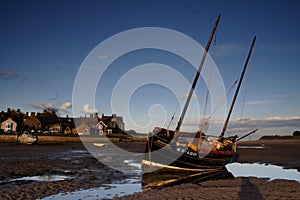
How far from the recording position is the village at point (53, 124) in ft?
280

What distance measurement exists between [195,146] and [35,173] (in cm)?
1194

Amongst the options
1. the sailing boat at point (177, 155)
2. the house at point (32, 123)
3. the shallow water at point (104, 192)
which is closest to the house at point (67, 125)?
the house at point (32, 123)

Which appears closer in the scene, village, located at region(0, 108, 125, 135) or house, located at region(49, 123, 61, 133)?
village, located at region(0, 108, 125, 135)

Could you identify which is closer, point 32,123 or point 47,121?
point 32,123

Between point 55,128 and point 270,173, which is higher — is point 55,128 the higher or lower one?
the higher one

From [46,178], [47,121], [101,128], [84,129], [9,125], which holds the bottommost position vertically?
[46,178]

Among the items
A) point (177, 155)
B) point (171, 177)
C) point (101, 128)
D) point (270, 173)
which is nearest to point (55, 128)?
point (101, 128)

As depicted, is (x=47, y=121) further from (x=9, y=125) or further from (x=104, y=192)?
(x=104, y=192)

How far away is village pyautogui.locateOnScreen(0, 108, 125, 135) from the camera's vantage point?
85.2 m

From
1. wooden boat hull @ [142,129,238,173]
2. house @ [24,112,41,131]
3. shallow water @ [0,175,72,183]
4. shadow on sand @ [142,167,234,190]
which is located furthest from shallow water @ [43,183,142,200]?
house @ [24,112,41,131]

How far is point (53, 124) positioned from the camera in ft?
301

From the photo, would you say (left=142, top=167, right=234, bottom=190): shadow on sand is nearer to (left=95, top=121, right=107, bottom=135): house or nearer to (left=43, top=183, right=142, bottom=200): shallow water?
(left=43, top=183, right=142, bottom=200): shallow water

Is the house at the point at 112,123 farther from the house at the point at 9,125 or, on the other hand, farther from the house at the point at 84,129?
the house at the point at 9,125

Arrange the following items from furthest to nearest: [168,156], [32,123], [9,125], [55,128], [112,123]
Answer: [112,123] < [55,128] < [32,123] < [9,125] < [168,156]
